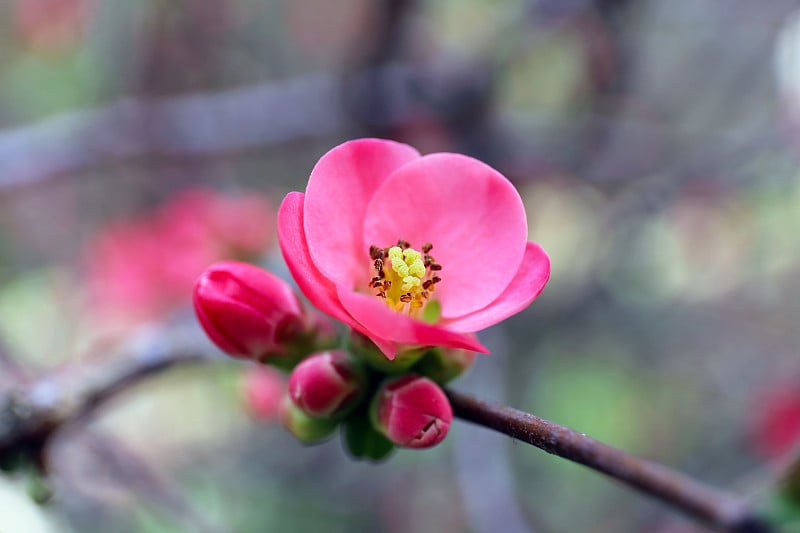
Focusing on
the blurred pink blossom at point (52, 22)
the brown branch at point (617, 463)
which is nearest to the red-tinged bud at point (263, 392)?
the brown branch at point (617, 463)

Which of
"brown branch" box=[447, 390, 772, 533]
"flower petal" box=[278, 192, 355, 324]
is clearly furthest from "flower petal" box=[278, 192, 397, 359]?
"brown branch" box=[447, 390, 772, 533]

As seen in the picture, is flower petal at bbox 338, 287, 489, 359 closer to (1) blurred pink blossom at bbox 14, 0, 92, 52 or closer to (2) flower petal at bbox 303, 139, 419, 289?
(2) flower petal at bbox 303, 139, 419, 289

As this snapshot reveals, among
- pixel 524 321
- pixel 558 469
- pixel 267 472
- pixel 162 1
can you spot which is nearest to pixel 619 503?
pixel 558 469

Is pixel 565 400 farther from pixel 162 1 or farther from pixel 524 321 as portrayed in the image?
pixel 162 1

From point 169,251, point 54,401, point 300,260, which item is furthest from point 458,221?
point 169,251

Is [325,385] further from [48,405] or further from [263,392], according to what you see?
[263,392]
